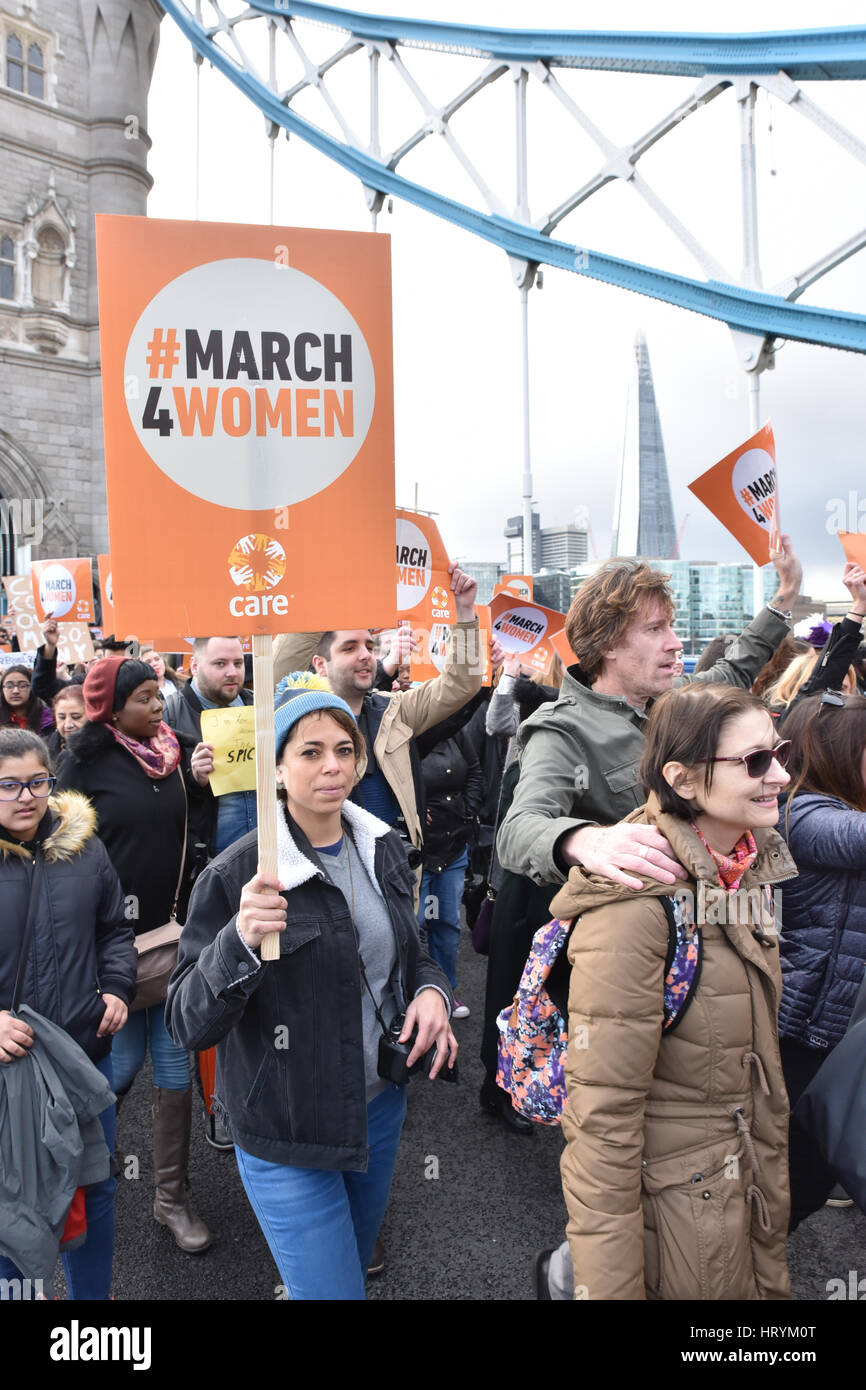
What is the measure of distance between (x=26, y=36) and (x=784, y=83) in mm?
17903

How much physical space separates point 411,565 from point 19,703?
3.17 metres

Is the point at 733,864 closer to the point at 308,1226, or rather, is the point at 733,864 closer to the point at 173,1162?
the point at 308,1226

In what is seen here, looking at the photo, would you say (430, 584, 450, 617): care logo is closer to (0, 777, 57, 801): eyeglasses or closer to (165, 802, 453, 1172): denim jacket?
(0, 777, 57, 801): eyeglasses

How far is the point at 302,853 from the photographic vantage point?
2.01 meters

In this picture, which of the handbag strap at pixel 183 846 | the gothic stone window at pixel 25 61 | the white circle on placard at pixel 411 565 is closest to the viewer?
the handbag strap at pixel 183 846

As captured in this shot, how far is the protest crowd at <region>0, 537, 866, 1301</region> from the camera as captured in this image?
160 cm

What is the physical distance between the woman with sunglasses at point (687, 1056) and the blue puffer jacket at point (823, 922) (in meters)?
0.70

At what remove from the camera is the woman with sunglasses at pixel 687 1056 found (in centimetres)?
155

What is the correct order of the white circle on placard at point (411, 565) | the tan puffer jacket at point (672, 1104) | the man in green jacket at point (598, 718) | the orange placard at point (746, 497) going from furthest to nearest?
the white circle on placard at point (411, 565), the orange placard at point (746, 497), the man in green jacket at point (598, 718), the tan puffer jacket at point (672, 1104)

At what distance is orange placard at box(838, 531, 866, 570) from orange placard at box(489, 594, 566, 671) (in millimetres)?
1878

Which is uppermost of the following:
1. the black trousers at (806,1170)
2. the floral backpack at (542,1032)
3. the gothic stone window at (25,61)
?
the gothic stone window at (25,61)

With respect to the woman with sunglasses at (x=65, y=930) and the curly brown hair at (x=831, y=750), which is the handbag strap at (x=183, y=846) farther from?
the curly brown hair at (x=831, y=750)

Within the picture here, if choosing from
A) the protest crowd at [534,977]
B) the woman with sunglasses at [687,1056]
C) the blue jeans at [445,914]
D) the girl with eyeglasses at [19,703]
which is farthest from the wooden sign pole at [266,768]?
the girl with eyeglasses at [19,703]

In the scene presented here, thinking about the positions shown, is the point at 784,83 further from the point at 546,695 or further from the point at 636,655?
the point at 636,655
